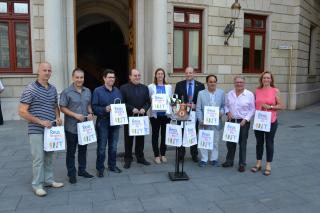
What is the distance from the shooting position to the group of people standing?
4.61 meters

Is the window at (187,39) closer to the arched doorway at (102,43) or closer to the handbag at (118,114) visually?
the arched doorway at (102,43)

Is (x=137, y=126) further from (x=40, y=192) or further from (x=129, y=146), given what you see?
(x=40, y=192)

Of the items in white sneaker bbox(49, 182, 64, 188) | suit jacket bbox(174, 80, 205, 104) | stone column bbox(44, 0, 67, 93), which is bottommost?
white sneaker bbox(49, 182, 64, 188)

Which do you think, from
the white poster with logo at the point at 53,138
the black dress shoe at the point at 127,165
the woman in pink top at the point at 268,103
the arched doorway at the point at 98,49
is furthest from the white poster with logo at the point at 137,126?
the arched doorway at the point at 98,49

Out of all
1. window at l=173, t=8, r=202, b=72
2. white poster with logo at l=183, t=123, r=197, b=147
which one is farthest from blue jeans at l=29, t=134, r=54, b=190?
window at l=173, t=8, r=202, b=72

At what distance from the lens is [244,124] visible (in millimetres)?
5938

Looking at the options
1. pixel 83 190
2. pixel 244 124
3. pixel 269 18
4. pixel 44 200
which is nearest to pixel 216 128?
pixel 244 124

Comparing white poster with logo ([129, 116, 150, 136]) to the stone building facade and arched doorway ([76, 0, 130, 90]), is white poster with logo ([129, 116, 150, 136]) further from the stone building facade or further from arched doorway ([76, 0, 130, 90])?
arched doorway ([76, 0, 130, 90])

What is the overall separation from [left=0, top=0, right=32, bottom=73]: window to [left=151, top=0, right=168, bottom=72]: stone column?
4.20 metres

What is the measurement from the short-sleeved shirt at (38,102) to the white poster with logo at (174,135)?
2.02 meters

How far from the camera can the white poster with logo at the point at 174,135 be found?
5609 mm

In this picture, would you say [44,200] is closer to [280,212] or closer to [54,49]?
[280,212]

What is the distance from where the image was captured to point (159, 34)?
11172mm

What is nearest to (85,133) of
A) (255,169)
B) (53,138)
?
(53,138)
